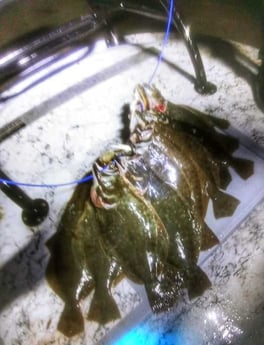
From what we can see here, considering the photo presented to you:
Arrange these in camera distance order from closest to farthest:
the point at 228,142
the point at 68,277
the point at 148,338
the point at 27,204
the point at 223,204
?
the point at 148,338
the point at 68,277
the point at 223,204
the point at 27,204
the point at 228,142

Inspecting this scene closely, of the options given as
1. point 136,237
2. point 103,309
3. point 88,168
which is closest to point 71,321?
point 103,309

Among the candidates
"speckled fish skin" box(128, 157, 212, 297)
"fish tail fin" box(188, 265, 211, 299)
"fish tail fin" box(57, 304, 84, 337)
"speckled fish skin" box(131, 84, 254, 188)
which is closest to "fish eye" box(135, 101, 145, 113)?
"speckled fish skin" box(131, 84, 254, 188)

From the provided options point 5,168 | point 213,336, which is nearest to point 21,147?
point 5,168

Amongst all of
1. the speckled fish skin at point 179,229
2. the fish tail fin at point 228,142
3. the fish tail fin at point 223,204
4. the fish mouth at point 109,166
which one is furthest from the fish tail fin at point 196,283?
the fish tail fin at point 228,142

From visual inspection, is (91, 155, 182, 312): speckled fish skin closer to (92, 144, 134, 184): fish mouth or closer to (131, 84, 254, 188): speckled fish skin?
(92, 144, 134, 184): fish mouth

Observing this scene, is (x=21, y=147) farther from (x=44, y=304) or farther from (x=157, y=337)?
(x=157, y=337)

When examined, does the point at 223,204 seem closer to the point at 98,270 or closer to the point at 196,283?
the point at 196,283
